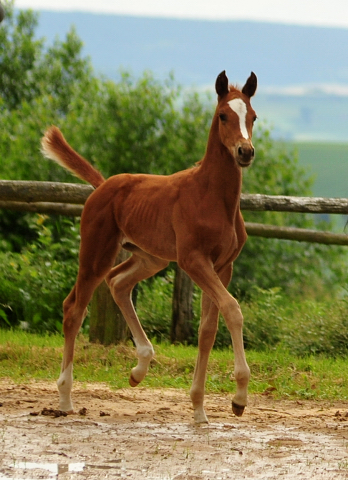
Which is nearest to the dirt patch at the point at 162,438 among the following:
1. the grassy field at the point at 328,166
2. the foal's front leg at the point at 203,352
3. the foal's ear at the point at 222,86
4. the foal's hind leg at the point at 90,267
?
the foal's front leg at the point at 203,352

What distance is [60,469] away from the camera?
3.76m

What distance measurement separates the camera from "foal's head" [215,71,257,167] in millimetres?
4164

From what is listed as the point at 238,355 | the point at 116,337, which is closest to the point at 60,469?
the point at 238,355

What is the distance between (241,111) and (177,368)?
3.02 m

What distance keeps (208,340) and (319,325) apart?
3.30 meters

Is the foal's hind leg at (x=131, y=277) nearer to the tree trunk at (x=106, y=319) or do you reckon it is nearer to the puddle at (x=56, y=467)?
the puddle at (x=56, y=467)

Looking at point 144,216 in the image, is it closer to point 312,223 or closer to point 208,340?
point 208,340

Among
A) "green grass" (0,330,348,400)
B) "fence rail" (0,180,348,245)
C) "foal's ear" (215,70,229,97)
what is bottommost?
"green grass" (0,330,348,400)

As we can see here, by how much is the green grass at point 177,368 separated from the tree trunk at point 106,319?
151 millimetres

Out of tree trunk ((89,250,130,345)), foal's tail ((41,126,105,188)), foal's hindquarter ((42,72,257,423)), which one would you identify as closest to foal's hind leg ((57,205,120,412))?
foal's hindquarter ((42,72,257,423))

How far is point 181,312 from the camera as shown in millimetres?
7914

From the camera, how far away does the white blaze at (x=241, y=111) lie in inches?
167

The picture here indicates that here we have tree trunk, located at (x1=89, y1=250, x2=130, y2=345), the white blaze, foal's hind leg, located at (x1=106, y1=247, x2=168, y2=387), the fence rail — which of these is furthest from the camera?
tree trunk, located at (x1=89, y1=250, x2=130, y2=345)

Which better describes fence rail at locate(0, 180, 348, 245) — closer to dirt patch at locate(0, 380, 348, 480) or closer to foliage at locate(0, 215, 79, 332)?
foliage at locate(0, 215, 79, 332)
